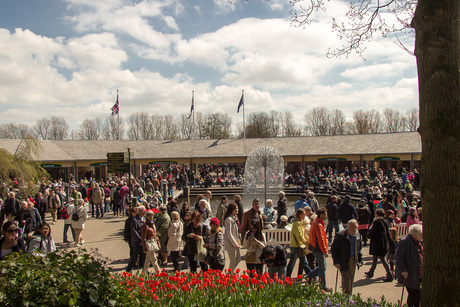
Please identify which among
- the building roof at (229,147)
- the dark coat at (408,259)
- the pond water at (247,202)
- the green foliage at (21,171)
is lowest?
the pond water at (247,202)

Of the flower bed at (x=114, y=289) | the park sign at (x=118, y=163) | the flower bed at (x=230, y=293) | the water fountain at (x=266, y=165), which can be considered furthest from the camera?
the water fountain at (x=266, y=165)

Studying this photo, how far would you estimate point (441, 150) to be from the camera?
12.9ft

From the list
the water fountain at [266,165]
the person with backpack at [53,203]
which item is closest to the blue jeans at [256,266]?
the water fountain at [266,165]

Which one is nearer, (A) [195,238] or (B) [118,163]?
(A) [195,238]

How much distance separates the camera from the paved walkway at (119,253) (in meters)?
7.34

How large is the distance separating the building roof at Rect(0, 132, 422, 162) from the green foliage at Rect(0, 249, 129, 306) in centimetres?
3344

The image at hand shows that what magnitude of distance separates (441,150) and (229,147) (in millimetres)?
36897

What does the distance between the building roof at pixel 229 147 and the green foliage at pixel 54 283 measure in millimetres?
33436

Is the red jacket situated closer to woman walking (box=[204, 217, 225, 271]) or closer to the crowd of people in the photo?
the crowd of people

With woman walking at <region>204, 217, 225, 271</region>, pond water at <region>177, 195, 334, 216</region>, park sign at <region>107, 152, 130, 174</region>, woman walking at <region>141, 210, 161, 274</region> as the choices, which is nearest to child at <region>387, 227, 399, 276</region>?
woman walking at <region>204, 217, 225, 271</region>

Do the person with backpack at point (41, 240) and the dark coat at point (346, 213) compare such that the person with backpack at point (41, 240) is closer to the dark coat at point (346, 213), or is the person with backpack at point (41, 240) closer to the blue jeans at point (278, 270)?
the blue jeans at point (278, 270)

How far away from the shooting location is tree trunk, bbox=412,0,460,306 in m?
3.88

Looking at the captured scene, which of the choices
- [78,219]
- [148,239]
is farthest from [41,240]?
[78,219]

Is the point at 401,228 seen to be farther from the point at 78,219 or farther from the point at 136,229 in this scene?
the point at 78,219
